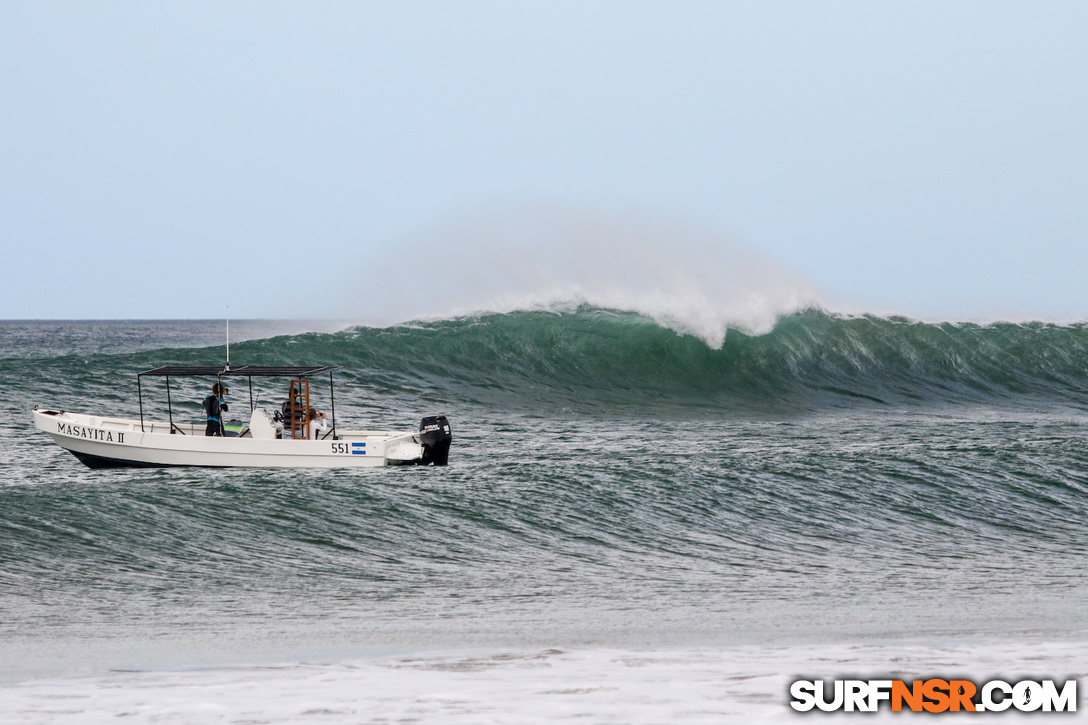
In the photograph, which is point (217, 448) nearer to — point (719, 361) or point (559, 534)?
point (559, 534)

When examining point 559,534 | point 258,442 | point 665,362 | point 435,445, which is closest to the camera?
point 559,534

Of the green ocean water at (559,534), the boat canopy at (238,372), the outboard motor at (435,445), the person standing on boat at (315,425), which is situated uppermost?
the boat canopy at (238,372)

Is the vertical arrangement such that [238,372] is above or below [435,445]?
above

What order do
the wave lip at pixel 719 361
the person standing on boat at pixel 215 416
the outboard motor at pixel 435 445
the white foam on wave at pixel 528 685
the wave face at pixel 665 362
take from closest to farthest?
1. the white foam on wave at pixel 528 685
2. the outboard motor at pixel 435 445
3. the person standing on boat at pixel 215 416
4. the wave face at pixel 665 362
5. the wave lip at pixel 719 361

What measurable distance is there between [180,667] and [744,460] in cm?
1076

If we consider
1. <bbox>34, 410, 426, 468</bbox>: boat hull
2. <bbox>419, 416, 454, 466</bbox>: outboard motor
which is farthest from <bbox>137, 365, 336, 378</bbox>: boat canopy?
<bbox>419, 416, 454, 466</bbox>: outboard motor

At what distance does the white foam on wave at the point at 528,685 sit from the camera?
5.17 m

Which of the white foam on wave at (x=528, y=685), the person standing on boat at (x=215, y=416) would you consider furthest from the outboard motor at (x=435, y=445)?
the white foam on wave at (x=528, y=685)

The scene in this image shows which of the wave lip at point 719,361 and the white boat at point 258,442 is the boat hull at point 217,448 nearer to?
the white boat at point 258,442

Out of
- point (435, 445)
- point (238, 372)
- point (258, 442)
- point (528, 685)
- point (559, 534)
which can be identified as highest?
point (238, 372)

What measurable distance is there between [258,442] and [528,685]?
1065cm

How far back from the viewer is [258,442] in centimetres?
1552

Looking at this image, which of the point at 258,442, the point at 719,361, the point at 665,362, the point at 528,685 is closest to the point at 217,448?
the point at 258,442

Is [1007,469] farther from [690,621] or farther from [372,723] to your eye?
[372,723]
